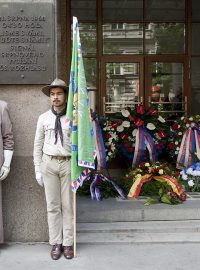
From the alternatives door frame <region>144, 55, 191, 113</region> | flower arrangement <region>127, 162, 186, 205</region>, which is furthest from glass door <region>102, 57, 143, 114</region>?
flower arrangement <region>127, 162, 186, 205</region>

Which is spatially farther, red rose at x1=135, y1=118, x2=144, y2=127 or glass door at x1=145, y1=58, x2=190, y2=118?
glass door at x1=145, y1=58, x2=190, y2=118

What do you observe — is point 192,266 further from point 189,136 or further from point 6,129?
point 189,136

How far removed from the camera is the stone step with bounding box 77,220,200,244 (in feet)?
18.0

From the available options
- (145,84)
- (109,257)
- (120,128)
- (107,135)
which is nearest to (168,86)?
(145,84)

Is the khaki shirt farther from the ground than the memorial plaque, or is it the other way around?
the memorial plaque

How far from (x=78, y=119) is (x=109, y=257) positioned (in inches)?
60.6

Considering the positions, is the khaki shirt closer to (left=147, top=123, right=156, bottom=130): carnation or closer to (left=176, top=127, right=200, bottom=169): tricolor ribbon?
(left=147, top=123, right=156, bottom=130): carnation

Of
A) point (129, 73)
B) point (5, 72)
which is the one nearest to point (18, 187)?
point (5, 72)

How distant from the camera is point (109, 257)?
497 centimetres

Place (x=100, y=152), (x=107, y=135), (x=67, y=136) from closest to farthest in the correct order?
(x=67, y=136)
(x=100, y=152)
(x=107, y=135)

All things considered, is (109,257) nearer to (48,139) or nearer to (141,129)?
(48,139)

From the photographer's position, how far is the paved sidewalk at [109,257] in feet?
Answer: 15.5

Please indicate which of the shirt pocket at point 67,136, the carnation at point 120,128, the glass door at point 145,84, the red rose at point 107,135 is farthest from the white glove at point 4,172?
the glass door at point 145,84

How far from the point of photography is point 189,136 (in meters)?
7.82
